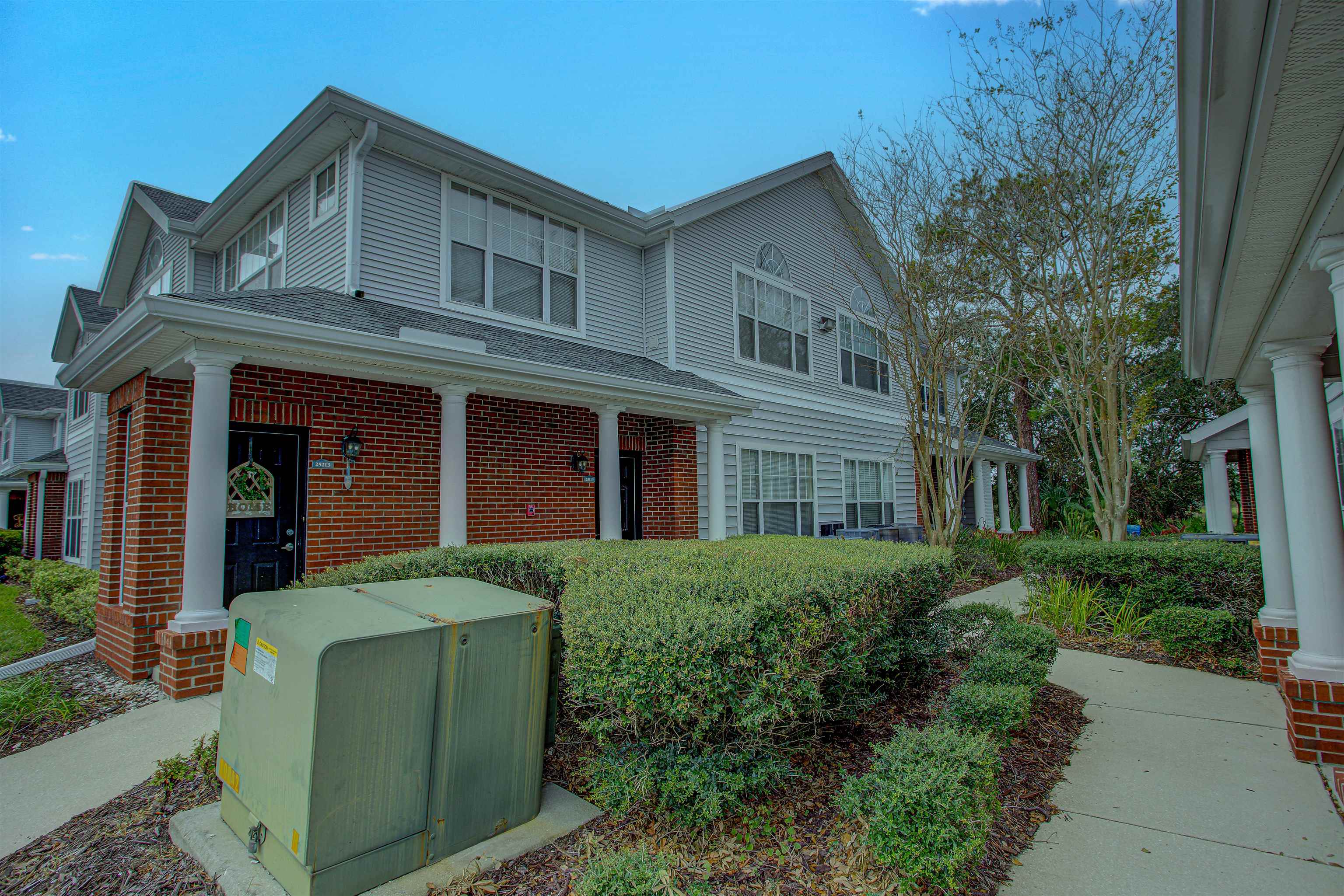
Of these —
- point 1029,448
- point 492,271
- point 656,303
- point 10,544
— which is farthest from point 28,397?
point 1029,448

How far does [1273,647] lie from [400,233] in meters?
9.60

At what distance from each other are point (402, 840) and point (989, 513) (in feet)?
64.8

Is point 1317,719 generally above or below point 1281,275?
below

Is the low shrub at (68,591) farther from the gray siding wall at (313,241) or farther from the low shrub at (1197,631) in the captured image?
the low shrub at (1197,631)

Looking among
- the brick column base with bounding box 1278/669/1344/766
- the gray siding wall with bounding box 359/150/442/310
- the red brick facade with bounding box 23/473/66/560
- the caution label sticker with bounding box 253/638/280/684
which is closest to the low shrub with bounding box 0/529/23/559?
the red brick facade with bounding box 23/473/66/560

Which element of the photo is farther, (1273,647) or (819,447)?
(819,447)

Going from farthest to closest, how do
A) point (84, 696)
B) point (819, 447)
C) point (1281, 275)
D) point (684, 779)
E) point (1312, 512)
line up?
1. point (819, 447)
2. point (84, 696)
3. point (1312, 512)
4. point (1281, 275)
5. point (684, 779)

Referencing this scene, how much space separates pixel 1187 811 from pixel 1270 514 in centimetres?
349

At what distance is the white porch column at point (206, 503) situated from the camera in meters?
4.87

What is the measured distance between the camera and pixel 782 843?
2719 mm

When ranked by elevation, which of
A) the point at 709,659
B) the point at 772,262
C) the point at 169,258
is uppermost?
the point at 772,262

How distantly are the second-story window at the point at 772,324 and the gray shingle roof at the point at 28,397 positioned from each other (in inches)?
854

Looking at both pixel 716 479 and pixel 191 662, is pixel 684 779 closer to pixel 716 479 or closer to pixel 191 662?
pixel 191 662

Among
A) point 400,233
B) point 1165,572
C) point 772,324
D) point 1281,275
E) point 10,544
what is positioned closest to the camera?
point 1281,275
